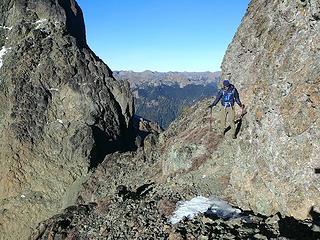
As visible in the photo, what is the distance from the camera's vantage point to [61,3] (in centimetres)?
8725

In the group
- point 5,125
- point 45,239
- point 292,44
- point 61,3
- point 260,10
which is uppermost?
point 61,3

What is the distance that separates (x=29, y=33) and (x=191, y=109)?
37724mm

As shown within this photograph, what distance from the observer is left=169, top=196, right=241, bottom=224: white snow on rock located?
2673 cm

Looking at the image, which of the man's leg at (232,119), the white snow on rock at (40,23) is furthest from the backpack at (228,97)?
the white snow on rock at (40,23)

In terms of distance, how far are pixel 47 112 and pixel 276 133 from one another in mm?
52578

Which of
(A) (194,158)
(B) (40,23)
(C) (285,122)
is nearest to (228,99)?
(C) (285,122)

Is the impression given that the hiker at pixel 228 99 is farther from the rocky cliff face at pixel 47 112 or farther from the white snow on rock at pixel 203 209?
the rocky cliff face at pixel 47 112

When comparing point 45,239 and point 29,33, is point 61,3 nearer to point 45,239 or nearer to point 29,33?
point 29,33

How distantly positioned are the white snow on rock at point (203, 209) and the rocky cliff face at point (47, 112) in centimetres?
3134

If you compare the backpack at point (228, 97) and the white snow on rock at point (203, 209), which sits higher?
the backpack at point (228, 97)

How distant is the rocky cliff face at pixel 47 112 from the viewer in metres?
63.9

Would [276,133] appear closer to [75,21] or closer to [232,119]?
[232,119]

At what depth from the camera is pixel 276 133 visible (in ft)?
87.3

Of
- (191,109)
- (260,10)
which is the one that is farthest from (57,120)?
(260,10)
